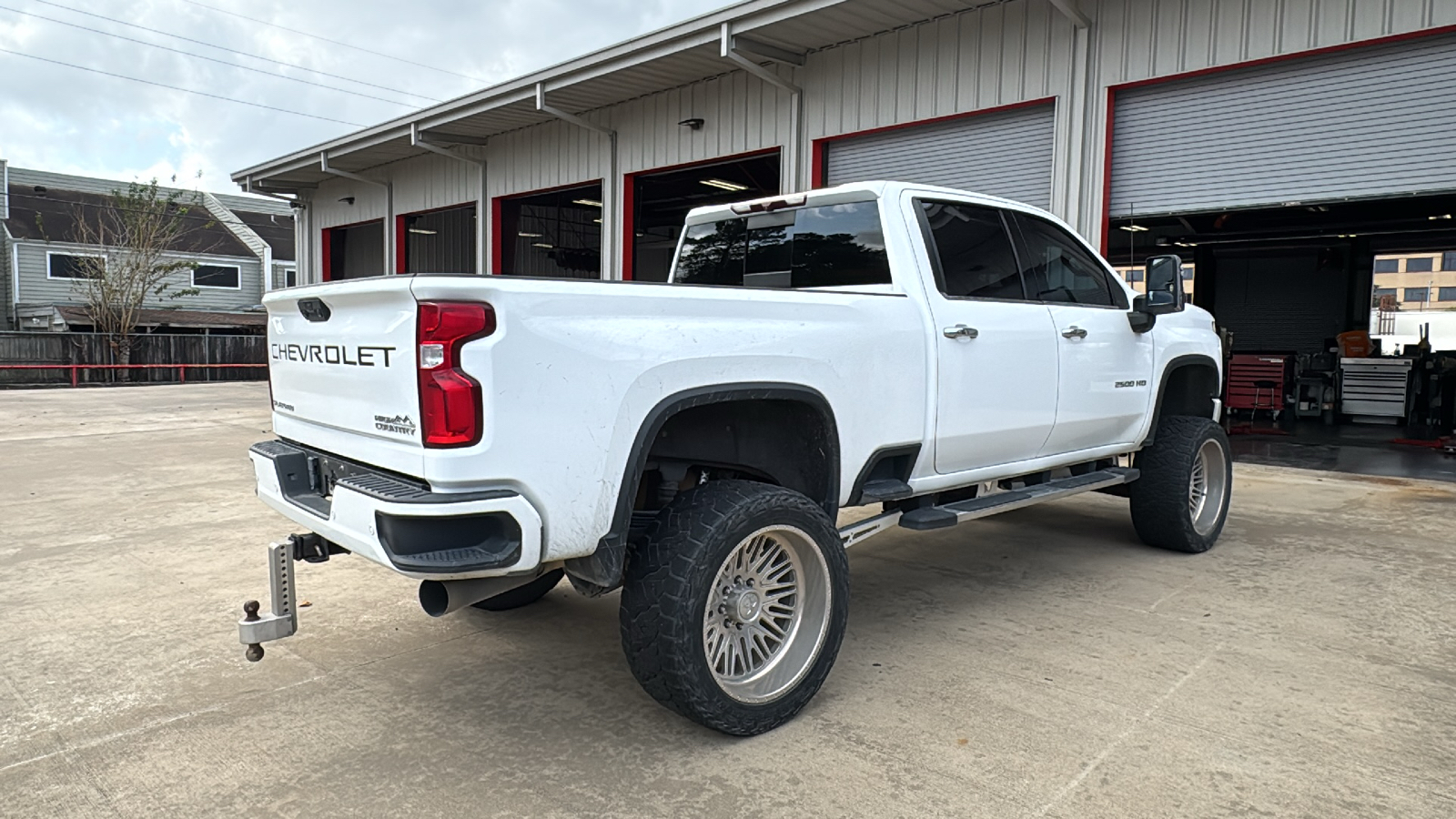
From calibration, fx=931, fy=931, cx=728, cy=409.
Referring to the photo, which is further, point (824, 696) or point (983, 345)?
point (983, 345)

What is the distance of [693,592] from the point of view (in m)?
2.87

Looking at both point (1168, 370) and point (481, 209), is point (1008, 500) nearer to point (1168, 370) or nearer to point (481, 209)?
point (1168, 370)

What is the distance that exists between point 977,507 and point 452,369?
8.42 feet

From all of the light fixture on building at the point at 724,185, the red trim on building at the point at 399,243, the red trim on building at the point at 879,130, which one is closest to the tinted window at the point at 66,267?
the red trim on building at the point at 399,243

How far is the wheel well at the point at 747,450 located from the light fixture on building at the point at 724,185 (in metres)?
12.9

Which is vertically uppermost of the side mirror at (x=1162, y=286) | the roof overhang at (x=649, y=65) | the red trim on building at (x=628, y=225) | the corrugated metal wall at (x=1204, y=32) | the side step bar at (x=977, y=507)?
the roof overhang at (x=649, y=65)

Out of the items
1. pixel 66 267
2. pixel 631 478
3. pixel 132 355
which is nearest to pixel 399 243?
pixel 132 355

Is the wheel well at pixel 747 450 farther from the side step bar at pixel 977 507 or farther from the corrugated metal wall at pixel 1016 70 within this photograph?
the corrugated metal wall at pixel 1016 70

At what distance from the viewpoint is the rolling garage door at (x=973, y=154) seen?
9.45m

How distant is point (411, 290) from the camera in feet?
8.36

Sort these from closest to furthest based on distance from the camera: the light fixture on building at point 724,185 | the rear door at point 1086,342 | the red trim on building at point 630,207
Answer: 1. the rear door at point 1086,342
2. the red trim on building at point 630,207
3. the light fixture on building at point 724,185

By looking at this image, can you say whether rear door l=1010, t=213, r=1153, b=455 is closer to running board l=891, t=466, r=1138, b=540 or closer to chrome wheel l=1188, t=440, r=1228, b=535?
running board l=891, t=466, r=1138, b=540

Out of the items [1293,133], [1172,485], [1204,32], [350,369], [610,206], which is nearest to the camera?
[350,369]

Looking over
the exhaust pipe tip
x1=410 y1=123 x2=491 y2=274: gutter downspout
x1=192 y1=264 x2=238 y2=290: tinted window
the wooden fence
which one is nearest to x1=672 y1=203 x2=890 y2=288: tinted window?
the exhaust pipe tip
